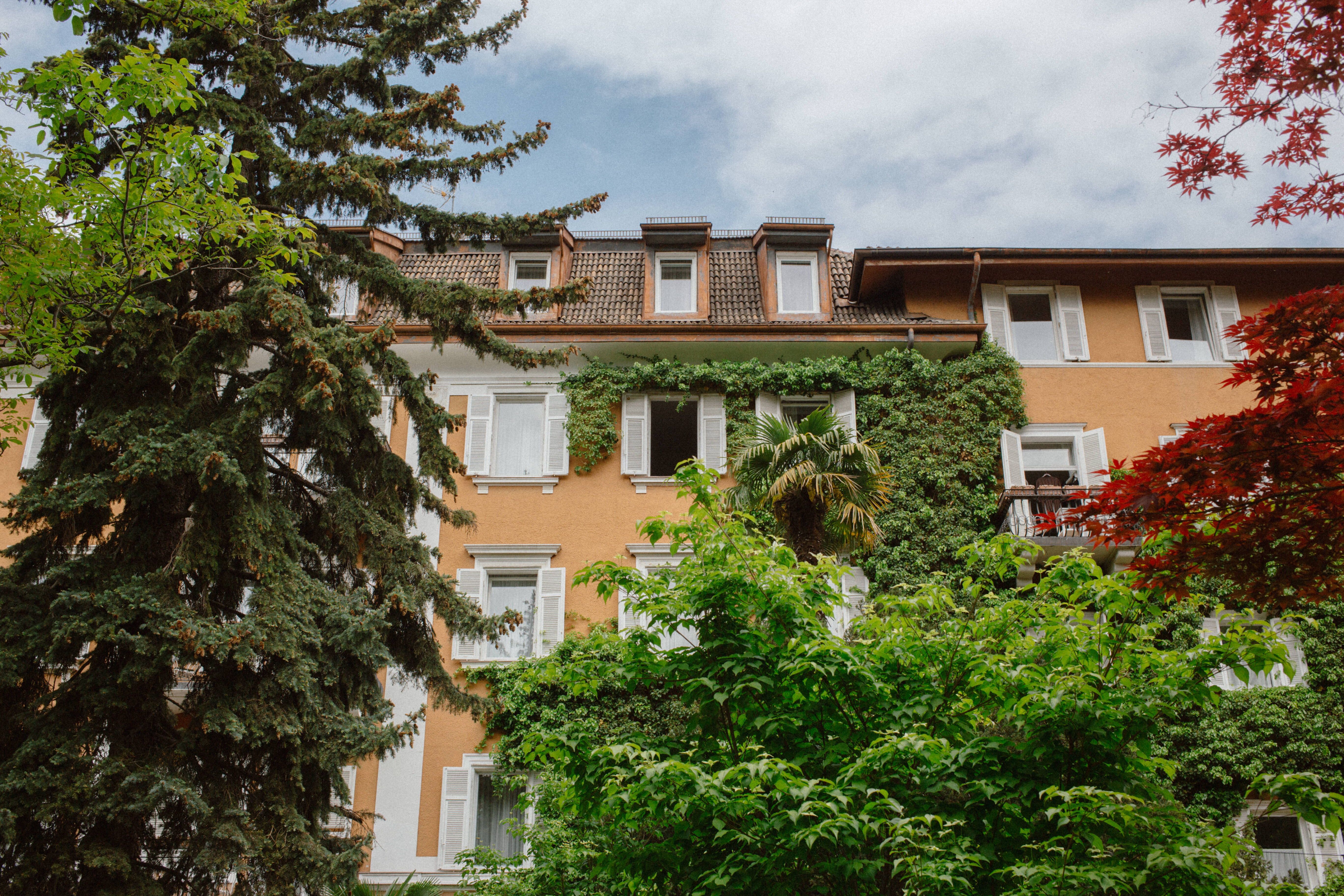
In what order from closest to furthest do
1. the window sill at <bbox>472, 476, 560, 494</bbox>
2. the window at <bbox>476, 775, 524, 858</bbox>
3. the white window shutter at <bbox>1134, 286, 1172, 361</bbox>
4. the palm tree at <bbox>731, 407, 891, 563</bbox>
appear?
the palm tree at <bbox>731, 407, 891, 563</bbox> < the window at <bbox>476, 775, 524, 858</bbox> < the window sill at <bbox>472, 476, 560, 494</bbox> < the white window shutter at <bbox>1134, 286, 1172, 361</bbox>

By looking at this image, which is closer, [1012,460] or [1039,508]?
[1039,508]

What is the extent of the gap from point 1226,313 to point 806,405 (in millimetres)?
8089

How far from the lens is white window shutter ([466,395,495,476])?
17.4 m

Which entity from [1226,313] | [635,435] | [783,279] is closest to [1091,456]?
[1226,313]

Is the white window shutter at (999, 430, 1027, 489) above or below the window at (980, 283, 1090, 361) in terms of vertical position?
below

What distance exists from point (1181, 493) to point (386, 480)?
8622mm

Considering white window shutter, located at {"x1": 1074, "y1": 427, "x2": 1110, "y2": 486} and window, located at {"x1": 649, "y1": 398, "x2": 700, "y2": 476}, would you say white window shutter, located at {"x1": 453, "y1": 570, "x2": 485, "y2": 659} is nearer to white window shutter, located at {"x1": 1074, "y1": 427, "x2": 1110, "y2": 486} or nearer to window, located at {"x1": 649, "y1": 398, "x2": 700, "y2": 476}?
window, located at {"x1": 649, "y1": 398, "x2": 700, "y2": 476}

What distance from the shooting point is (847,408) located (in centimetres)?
1758

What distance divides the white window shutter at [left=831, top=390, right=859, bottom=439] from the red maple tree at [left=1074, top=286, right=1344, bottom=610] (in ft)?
35.6

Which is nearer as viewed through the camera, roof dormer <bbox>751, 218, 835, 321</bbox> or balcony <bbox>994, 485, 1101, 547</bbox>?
balcony <bbox>994, 485, 1101, 547</bbox>

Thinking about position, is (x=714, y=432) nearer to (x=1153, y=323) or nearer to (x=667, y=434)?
(x=667, y=434)

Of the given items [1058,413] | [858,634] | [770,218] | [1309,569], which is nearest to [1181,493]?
[1309,569]

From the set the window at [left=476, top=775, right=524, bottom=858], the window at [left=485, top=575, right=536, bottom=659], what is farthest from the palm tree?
the window at [left=476, top=775, right=524, bottom=858]

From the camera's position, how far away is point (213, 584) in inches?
413
